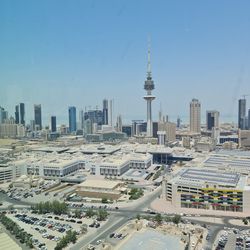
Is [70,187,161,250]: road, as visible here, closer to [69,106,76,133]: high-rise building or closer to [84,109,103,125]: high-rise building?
[84,109,103,125]: high-rise building

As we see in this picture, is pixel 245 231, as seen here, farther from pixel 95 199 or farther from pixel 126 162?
pixel 126 162

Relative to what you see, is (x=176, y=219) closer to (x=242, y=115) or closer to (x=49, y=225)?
(x=49, y=225)

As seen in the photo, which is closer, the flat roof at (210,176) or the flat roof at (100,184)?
the flat roof at (210,176)

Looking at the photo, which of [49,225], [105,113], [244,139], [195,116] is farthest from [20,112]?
[105,113]

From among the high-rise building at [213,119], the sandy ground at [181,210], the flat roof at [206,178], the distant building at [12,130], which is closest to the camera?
the sandy ground at [181,210]

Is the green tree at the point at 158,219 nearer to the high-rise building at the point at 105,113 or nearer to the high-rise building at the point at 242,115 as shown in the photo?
the high-rise building at the point at 242,115

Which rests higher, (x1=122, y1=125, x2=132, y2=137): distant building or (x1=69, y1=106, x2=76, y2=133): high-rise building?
(x1=69, y1=106, x2=76, y2=133): high-rise building

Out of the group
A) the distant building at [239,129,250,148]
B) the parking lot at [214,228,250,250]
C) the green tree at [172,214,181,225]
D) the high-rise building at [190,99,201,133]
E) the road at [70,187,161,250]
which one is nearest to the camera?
the parking lot at [214,228,250,250]

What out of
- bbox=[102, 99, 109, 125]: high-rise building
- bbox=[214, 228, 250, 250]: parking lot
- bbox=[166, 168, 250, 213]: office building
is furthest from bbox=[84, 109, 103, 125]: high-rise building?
bbox=[214, 228, 250, 250]: parking lot

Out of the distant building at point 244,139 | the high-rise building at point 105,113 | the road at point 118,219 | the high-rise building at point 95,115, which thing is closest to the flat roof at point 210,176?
the road at point 118,219
